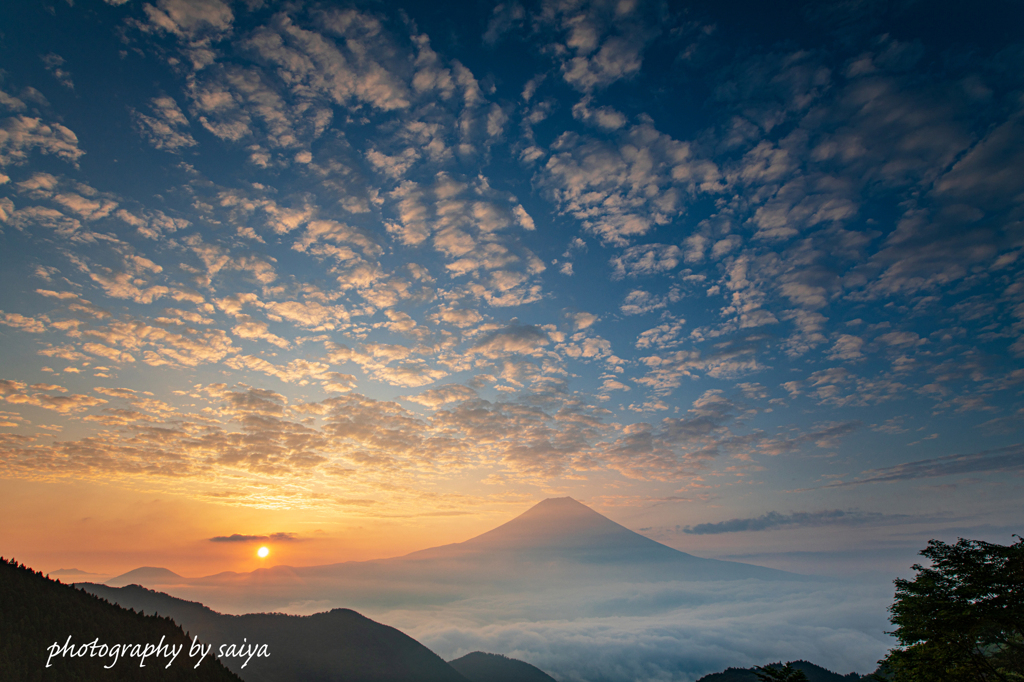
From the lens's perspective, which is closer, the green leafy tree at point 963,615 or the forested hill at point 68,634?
the green leafy tree at point 963,615

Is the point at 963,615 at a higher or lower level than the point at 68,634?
higher

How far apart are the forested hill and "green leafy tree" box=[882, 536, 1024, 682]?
5139 inches

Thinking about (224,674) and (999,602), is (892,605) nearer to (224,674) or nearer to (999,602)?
(999,602)

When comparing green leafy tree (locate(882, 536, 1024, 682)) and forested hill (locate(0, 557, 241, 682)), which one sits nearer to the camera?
green leafy tree (locate(882, 536, 1024, 682))

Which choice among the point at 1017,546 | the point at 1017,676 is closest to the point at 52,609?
the point at 1017,676

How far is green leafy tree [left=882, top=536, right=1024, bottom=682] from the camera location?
36500mm

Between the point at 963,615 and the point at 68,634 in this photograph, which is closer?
the point at 963,615

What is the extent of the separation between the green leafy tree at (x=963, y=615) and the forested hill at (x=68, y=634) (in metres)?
131

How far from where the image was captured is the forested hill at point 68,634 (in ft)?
260

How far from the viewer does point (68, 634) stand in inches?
3497

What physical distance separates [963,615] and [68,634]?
147760 millimetres

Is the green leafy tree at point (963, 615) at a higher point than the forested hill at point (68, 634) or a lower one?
higher

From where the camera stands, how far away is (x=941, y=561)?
43.9m

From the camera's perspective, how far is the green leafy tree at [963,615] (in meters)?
36.5
